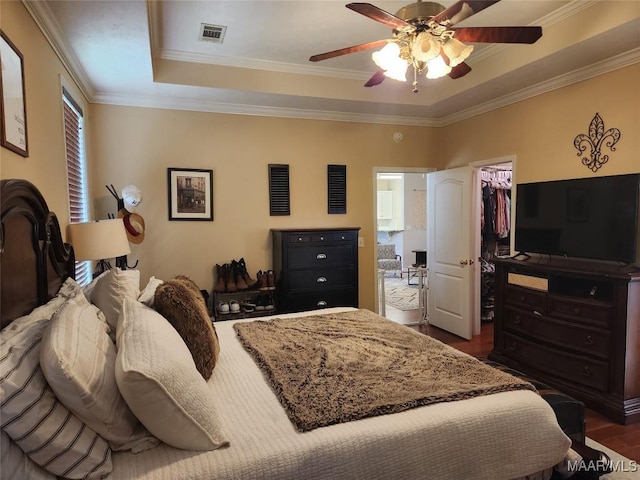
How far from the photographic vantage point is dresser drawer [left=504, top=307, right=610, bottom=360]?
9.19 ft

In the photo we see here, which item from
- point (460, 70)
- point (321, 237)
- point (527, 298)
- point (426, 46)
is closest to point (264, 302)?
point (321, 237)

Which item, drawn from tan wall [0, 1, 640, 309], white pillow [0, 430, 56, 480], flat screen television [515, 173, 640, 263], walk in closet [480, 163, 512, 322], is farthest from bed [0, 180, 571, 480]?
walk in closet [480, 163, 512, 322]

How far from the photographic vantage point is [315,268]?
4.05m

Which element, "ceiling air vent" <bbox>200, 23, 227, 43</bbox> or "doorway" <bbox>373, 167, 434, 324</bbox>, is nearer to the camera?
"ceiling air vent" <bbox>200, 23, 227, 43</bbox>

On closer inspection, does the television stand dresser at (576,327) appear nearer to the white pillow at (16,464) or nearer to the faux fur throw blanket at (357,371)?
the faux fur throw blanket at (357,371)

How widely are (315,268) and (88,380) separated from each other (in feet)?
9.73

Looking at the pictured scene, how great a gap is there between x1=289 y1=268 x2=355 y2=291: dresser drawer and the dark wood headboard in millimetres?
2188

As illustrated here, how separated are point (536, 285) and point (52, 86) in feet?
12.5

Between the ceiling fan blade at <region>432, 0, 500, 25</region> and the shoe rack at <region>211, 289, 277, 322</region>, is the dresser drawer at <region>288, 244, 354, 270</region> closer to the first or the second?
the shoe rack at <region>211, 289, 277, 322</region>

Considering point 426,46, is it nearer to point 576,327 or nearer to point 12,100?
point 12,100

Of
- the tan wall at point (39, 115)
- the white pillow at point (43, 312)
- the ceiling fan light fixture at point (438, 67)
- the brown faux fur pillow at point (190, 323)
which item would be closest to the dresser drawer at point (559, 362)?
the ceiling fan light fixture at point (438, 67)

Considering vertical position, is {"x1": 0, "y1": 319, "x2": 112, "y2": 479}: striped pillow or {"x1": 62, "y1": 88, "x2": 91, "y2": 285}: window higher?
{"x1": 62, "y1": 88, "x2": 91, "y2": 285}: window

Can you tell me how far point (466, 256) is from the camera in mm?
4402

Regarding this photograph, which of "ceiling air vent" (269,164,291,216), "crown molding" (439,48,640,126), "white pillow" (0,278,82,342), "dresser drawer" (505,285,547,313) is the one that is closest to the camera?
"white pillow" (0,278,82,342)
